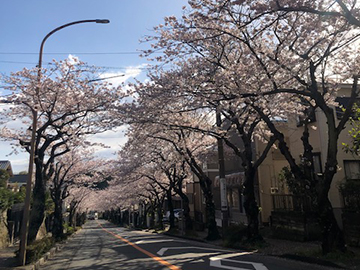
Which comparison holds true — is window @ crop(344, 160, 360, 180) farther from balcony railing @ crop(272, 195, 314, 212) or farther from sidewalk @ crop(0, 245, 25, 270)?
sidewalk @ crop(0, 245, 25, 270)

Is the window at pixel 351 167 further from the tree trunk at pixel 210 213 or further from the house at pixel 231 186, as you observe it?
the tree trunk at pixel 210 213

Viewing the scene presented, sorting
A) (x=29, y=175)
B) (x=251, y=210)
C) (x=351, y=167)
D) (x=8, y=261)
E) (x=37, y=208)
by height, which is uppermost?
(x=351, y=167)

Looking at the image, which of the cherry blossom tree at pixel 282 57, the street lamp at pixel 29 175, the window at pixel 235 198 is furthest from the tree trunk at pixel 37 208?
the window at pixel 235 198

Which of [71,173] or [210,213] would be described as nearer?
[210,213]

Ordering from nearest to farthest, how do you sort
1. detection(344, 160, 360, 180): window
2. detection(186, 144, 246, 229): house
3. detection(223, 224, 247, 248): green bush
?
detection(223, 224, 247, 248): green bush, detection(344, 160, 360, 180): window, detection(186, 144, 246, 229): house

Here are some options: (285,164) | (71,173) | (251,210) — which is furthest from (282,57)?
(71,173)

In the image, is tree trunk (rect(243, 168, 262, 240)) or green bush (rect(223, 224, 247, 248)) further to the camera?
green bush (rect(223, 224, 247, 248))

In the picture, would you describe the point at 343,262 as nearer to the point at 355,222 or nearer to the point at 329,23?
the point at 355,222

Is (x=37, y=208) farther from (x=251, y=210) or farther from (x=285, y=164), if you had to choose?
(x=285, y=164)

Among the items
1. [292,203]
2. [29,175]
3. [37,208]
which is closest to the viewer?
[29,175]

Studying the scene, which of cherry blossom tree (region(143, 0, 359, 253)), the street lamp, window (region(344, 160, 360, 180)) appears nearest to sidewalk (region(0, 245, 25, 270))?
the street lamp

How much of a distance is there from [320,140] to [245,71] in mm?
7263

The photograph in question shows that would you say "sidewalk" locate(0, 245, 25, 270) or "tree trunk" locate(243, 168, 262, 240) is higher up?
"tree trunk" locate(243, 168, 262, 240)

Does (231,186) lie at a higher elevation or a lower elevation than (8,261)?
higher
